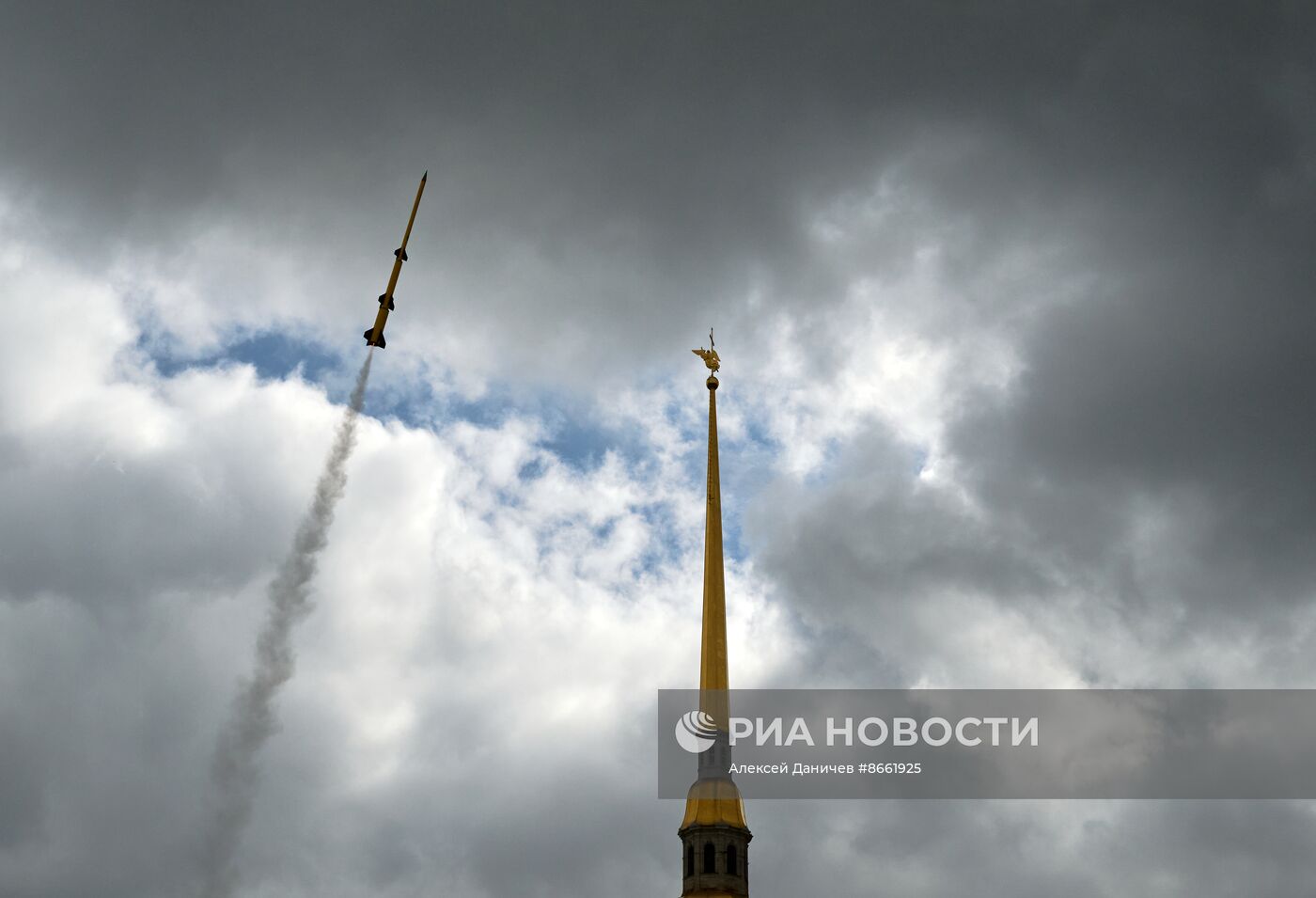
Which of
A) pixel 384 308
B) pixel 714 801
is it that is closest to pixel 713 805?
pixel 714 801

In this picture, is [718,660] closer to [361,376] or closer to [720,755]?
[720,755]

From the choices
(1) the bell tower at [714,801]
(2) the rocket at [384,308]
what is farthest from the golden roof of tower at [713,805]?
(2) the rocket at [384,308]

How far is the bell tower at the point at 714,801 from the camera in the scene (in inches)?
3290

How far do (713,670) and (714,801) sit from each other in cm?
998

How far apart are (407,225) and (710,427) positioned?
94.0 feet

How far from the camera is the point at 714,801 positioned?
86.0 meters

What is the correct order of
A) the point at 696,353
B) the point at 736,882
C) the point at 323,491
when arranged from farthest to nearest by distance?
the point at 696,353, the point at 323,491, the point at 736,882

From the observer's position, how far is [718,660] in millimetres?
92750

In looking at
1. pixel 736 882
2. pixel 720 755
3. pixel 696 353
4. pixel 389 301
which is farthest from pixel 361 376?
pixel 736 882

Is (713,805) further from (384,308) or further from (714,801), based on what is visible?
(384,308)

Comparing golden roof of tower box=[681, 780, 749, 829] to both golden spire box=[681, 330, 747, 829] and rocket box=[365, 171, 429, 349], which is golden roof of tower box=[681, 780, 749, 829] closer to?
golden spire box=[681, 330, 747, 829]

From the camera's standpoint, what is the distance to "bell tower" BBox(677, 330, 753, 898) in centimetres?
8356

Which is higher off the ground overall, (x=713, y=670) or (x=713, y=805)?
(x=713, y=670)

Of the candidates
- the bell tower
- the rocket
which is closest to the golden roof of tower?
the bell tower
